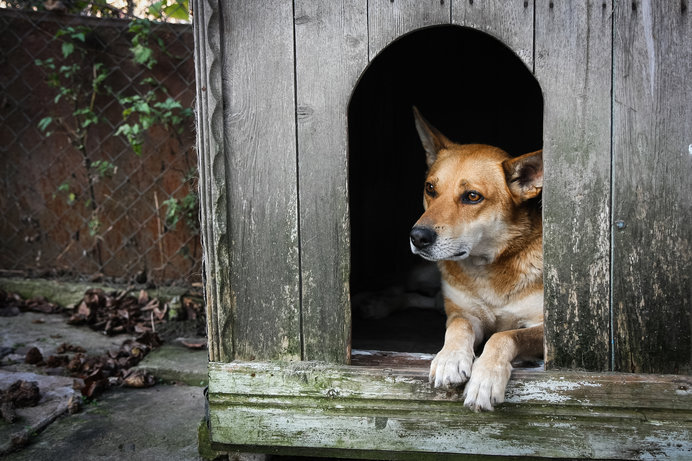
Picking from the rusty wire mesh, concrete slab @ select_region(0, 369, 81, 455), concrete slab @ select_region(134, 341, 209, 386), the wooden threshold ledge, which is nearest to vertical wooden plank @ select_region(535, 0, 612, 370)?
the wooden threshold ledge

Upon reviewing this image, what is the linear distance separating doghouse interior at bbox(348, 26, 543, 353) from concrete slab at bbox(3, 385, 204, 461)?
1419 mm

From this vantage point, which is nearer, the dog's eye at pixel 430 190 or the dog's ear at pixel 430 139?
the dog's eye at pixel 430 190

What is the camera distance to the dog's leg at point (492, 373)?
87.4 inches

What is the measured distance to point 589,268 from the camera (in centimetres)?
233

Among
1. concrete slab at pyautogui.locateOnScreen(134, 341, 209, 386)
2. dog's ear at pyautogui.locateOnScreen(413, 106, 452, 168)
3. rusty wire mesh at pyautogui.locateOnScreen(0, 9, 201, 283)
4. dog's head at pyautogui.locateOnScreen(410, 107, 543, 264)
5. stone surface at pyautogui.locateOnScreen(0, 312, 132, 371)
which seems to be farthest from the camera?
rusty wire mesh at pyautogui.locateOnScreen(0, 9, 201, 283)

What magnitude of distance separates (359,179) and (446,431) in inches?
92.4

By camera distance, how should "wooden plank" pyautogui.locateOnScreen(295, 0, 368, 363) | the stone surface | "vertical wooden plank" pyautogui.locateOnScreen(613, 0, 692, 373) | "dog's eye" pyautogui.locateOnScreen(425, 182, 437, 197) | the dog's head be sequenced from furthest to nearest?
the stone surface
"dog's eye" pyautogui.locateOnScreen(425, 182, 437, 197)
the dog's head
"wooden plank" pyautogui.locateOnScreen(295, 0, 368, 363)
"vertical wooden plank" pyautogui.locateOnScreen(613, 0, 692, 373)

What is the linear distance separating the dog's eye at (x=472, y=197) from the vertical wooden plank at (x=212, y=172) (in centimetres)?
111

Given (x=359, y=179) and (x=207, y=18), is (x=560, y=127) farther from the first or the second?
(x=359, y=179)

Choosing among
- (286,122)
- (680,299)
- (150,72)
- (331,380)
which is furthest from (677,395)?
(150,72)

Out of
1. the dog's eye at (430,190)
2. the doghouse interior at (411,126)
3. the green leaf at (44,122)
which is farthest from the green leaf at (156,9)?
the dog's eye at (430,190)

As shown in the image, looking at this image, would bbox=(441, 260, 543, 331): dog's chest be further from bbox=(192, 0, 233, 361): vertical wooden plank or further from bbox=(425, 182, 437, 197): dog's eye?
bbox=(192, 0, 233, 361): vertical wooden plank

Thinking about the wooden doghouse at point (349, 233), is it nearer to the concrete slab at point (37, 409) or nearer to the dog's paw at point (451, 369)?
the dog's paw at point (451, 369)

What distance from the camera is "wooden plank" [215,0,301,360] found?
2379mm
